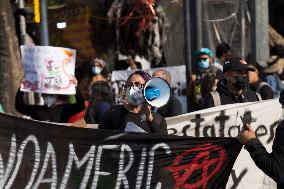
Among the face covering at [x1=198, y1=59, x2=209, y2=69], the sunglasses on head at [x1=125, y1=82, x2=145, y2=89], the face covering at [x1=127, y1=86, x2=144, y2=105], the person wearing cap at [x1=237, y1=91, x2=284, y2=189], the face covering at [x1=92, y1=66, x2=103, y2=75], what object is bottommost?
the person wearing cap at [x1=237, y1=91, x2=284, y2=189]

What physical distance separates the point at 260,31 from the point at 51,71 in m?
2.93

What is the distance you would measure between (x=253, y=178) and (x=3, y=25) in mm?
5589

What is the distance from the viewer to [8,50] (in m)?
11.6

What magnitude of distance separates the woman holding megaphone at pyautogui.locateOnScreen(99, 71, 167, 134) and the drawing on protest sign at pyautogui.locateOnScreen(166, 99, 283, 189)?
1.11 m

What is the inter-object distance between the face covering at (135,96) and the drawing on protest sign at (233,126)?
4.28ft

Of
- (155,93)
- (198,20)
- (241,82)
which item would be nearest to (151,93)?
(155,93)

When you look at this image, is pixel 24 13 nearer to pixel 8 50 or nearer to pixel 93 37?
pixel 8 50

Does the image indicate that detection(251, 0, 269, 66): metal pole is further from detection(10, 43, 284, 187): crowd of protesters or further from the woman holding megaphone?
the woman holding megaphone

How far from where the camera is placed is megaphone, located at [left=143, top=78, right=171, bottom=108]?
5.84m

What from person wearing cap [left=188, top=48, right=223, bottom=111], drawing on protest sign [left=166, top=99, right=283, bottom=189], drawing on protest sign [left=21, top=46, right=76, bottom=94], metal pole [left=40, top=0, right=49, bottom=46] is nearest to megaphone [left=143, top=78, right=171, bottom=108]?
drawing on protest sign [left=166, top=99, right=283, bottom=189]

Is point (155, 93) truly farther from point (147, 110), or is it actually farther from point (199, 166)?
point (199, 166)

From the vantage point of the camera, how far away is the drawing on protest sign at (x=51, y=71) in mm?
8680

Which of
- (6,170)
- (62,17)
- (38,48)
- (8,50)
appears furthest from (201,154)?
(62,17)

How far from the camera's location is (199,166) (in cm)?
592
